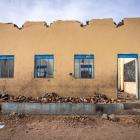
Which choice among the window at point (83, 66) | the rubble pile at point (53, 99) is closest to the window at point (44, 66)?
the rubble pile at point (53, 99)

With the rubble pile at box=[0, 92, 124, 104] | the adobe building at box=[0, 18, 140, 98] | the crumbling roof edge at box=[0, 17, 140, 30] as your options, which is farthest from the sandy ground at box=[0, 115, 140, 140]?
the crumbling roof edge at box=[0, 17, 140, 30]

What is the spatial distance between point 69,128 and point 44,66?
18.2 feet

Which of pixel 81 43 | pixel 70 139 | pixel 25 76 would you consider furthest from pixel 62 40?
pixel 70 139

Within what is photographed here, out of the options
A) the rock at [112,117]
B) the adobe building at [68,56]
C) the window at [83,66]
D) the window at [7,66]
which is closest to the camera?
the rock at [112,117]

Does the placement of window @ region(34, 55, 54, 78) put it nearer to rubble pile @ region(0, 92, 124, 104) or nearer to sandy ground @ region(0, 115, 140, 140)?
rubble pile @ region(0, 92, 124, 104)

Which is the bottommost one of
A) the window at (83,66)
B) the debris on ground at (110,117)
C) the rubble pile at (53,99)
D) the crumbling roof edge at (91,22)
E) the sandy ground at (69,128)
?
the sandy ground at (69,128)

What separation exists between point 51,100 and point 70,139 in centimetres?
493

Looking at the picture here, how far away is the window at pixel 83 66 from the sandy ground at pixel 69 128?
12.5 feet

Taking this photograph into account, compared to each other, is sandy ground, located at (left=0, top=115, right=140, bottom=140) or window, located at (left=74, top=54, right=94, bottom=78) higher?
window, located at (left=74, top=54, right=94, bottom=78)

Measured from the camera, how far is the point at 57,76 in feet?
55.3

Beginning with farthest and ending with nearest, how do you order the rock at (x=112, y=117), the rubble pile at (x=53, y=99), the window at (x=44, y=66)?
the window at (x=44, y=66)
the rubble pile at (x=53, y=99)
the rock at (x=112, y=117)

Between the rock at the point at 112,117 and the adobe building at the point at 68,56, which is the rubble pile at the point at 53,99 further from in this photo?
the rock at the point at 112,117

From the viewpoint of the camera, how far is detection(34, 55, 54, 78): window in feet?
55.6

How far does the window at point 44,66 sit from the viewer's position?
1695cm
